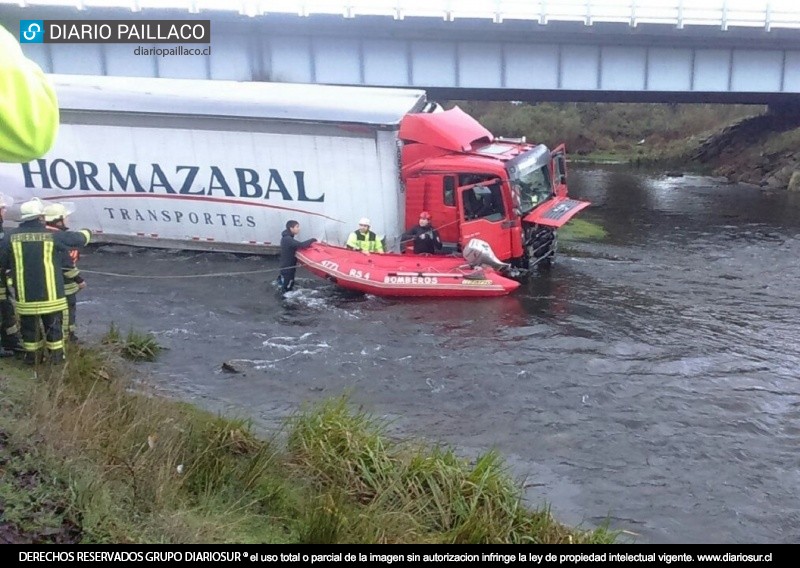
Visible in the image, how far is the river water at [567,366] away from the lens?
26.0 ft

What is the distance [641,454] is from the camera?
8.55 metres

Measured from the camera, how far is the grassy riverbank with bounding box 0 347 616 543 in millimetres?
5035

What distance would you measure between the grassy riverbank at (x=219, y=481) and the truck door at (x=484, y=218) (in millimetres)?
7308

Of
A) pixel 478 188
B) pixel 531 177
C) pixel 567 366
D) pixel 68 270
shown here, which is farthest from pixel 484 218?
pixel 68 270

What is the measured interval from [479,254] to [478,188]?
4.72 ft

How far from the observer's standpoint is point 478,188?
14.5m

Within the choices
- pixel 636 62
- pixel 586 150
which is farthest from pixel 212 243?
pixel 586 150

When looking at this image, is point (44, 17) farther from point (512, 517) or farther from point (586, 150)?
point (586, 150)

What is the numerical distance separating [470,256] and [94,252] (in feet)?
26.4

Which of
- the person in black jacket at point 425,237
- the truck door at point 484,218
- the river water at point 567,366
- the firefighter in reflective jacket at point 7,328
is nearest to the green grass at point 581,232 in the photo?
the river water at point 567,366

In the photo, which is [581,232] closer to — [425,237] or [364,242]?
[425,237]

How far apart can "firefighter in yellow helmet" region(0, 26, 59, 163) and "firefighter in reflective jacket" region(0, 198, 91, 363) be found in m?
6.16

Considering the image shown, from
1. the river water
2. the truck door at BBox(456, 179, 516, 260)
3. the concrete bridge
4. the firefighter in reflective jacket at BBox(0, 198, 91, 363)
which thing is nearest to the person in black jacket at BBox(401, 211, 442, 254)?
the truck door at BBox(456, 179, 516, 260)
